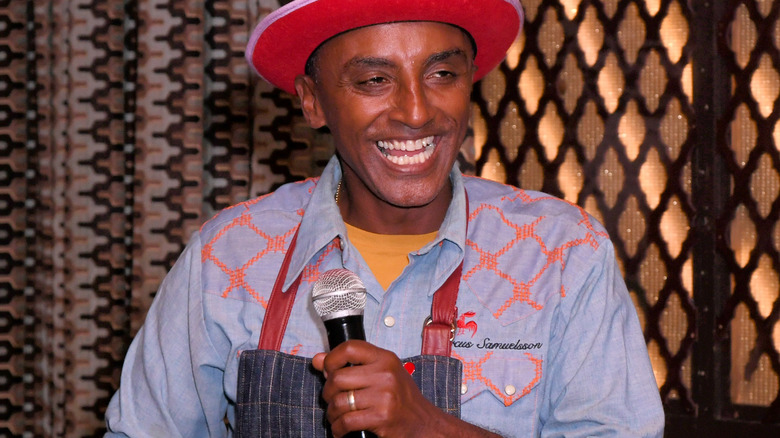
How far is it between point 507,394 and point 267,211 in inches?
23.5

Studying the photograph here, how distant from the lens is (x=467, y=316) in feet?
4.83

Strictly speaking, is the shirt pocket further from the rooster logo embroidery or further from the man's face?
the man's face

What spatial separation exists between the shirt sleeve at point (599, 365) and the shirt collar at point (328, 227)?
0.70 feet

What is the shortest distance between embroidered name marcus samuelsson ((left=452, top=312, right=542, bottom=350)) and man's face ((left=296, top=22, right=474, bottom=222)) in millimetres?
222

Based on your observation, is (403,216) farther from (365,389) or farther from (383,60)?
(365,389)

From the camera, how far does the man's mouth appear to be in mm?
1462

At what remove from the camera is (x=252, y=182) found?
3254mm

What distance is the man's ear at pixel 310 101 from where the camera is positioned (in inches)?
64.9

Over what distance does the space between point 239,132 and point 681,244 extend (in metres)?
1.74

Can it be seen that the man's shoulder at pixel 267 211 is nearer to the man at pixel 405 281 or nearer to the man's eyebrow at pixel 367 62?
the man at pixel 405 281

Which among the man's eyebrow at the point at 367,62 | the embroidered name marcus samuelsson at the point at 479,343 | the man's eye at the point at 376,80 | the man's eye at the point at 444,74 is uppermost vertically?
the man's eyebrow at the point at 367,62

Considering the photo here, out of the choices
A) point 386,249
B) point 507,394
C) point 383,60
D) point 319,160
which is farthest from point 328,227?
point 319,160

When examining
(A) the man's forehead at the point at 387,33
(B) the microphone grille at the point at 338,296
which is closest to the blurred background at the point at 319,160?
(A) the man's forehead at the point at 387,33

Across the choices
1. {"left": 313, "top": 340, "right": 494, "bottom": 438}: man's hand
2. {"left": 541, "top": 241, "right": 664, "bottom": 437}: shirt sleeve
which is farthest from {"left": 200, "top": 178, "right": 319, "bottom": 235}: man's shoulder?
{"left": 313, "top": 340, "right": 494, "bottom": 438}: man's hand
